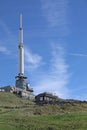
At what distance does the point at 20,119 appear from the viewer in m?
68.8

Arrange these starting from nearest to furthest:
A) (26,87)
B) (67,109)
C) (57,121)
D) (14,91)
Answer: (57,121) → (67,109) → (14,91) → (26,87)

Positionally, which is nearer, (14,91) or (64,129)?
(64,129)

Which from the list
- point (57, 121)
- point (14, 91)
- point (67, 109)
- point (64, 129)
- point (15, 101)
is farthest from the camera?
point (14, 91)

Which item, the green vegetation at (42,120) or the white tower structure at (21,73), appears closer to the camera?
the green vegetation at (42,120)

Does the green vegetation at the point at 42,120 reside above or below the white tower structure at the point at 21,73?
below

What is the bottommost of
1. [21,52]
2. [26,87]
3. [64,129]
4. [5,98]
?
[64,129]

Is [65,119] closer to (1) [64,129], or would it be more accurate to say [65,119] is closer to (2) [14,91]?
(1) [64,129]

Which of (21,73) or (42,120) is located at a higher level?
(21,73)

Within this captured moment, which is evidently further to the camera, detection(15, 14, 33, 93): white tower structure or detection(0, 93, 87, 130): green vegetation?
detection(15, 14, 33, 93): white tower structure

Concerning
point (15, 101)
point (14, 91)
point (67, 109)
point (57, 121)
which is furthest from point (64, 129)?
point (14, 91)

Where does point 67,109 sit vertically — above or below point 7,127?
above

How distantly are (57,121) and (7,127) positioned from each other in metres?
8.83

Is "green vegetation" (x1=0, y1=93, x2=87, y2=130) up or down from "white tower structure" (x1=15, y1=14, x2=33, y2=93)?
down

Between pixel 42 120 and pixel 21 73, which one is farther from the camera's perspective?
pixel 21 73
